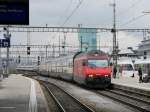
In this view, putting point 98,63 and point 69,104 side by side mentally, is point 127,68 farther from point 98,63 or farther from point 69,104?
point 69,104

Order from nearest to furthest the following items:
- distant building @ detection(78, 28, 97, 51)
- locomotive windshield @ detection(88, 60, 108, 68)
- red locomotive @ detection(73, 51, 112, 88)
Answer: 1. red locomotive @ detection(73, 51, 112, 88)
2. locomotive windshield @ detection(88, 60, 108, 68)
3. distant building @ detection(78, 28, 97, 51)

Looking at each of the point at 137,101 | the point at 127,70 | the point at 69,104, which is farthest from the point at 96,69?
the point at 127,70

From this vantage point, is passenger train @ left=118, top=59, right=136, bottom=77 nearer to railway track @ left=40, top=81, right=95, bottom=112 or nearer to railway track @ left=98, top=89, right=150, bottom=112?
railway track @ left=98, top=89, right=150, bottom=112

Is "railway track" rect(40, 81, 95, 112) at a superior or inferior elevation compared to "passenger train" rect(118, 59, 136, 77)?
inferior

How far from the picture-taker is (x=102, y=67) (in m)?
40.4

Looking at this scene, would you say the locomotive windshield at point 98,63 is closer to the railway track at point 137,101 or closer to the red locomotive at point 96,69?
the red locomotive at point 96,69

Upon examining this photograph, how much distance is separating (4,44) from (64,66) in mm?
8759

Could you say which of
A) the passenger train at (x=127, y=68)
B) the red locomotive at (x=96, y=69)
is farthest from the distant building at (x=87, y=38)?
the red locomotive at (x=96, y=69)

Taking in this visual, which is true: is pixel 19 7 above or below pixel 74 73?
above

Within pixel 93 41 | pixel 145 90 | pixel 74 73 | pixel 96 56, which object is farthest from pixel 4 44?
pixel 93 41

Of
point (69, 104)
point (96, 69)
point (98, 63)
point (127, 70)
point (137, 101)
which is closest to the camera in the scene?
point (69, 104)

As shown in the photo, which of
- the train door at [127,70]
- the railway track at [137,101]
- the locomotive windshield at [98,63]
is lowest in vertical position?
the railway track at [137,101]

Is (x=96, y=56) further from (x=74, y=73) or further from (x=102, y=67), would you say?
(x=74, y=73)

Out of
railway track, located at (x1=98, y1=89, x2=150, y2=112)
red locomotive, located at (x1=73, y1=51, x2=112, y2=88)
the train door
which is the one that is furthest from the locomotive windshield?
the train door
